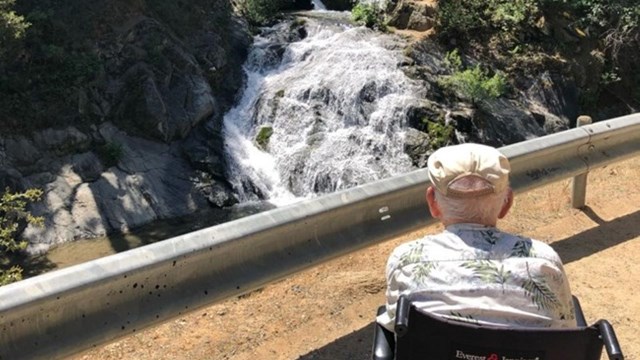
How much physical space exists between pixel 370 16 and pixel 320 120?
14.2ft

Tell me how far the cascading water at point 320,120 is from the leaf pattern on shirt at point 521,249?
11.2 m

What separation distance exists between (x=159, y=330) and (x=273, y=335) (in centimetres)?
65

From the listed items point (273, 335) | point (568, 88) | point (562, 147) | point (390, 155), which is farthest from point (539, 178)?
point (568, 88)

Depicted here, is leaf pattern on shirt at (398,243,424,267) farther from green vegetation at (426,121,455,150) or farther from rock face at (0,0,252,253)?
green vegetation at (426,121,455,150)

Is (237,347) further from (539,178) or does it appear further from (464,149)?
(539,178)

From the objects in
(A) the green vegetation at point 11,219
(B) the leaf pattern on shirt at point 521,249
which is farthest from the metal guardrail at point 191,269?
(A) the green vegetation at point 11,219

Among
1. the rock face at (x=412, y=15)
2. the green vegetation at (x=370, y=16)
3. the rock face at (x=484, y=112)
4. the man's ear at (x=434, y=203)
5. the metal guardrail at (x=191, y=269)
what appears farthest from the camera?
the green vegetation at (x=370, y=16)

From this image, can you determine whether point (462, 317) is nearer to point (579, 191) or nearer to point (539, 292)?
point (539, 292)

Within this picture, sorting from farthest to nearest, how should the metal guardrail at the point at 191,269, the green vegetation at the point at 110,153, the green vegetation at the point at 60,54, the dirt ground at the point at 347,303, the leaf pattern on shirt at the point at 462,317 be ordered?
the green vegetation at the point at 110,153
the green vegetation at the point at 60,54
the dirt ground at the point at 347,303
the metal guardrail at the point at 191,269
the leaf pattern on shirt at the point at 462,317

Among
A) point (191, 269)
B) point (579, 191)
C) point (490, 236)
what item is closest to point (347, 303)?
point (191, 269)

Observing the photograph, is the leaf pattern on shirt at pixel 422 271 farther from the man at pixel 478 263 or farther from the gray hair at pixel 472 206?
the gray hair at pixel 472 206

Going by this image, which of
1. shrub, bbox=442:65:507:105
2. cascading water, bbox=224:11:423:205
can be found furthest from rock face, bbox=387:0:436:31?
shrub, bbox=442:65:507:105

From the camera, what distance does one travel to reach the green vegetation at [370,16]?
57.6 ft

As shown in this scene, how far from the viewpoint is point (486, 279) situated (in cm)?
229
